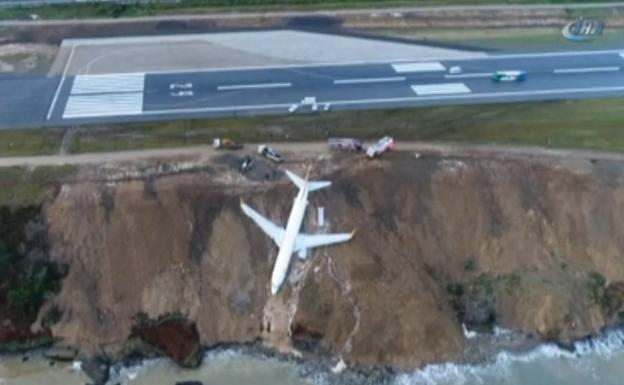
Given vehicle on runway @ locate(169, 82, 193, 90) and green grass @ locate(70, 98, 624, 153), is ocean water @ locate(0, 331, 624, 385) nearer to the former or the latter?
green grass @ locate(70, 98, 624, 153)

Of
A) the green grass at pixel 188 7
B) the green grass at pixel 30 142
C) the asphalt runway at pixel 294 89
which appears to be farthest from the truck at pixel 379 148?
the green grass at pixel 30 142

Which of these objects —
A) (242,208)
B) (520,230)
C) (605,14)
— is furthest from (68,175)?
(605,14)

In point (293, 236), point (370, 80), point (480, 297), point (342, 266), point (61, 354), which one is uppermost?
point (370, 80)

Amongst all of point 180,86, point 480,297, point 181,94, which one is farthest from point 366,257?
point 180,86

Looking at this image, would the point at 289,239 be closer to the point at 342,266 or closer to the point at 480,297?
the point at 342,266

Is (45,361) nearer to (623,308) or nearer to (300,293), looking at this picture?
(300,293)
